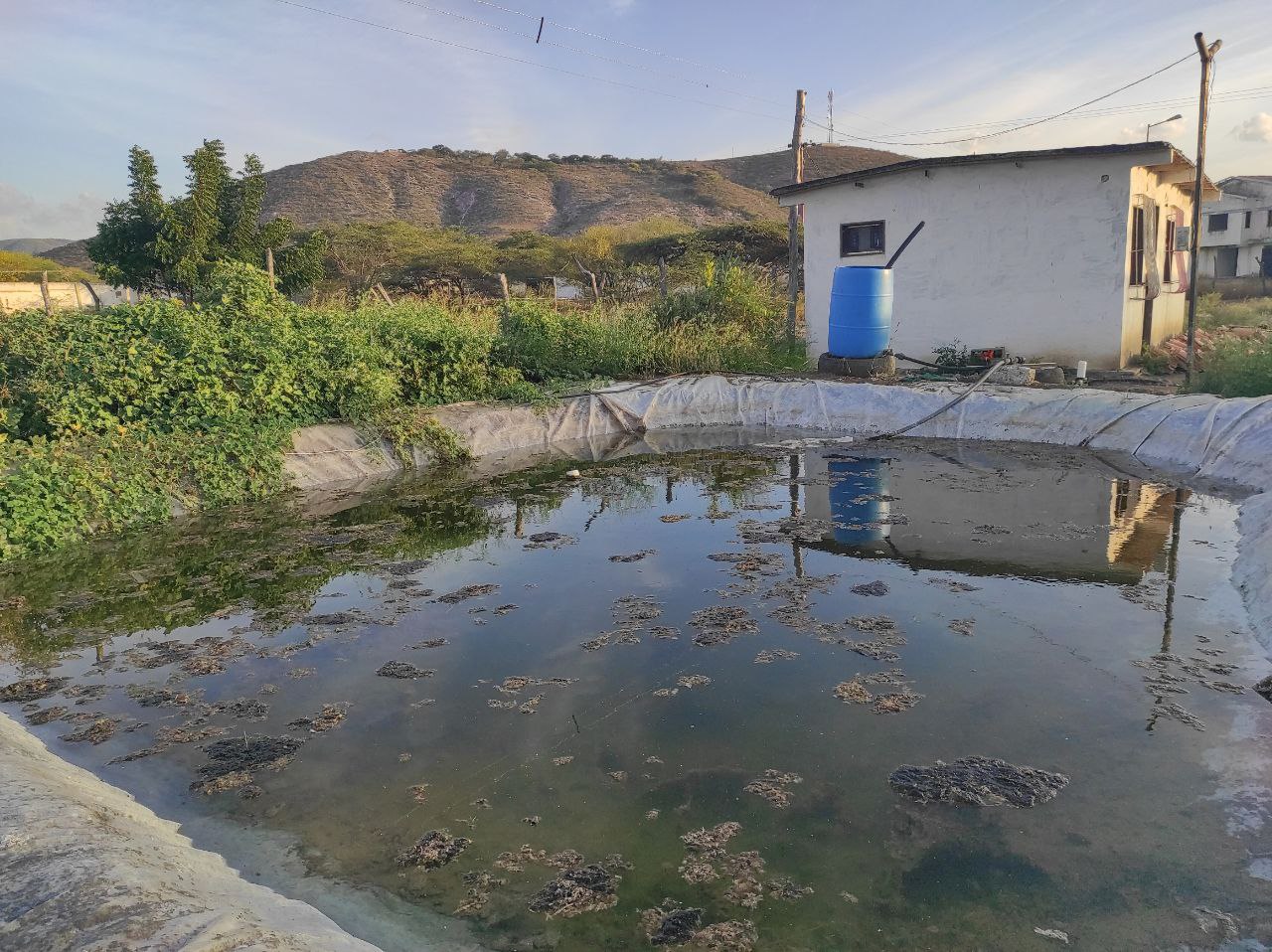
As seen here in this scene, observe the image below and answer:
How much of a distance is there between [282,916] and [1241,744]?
3.45 metres

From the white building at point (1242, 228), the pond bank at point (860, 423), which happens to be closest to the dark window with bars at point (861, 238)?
the pond bank at point (860, 423)

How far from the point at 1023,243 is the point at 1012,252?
17 cm

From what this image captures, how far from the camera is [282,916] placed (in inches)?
84.2

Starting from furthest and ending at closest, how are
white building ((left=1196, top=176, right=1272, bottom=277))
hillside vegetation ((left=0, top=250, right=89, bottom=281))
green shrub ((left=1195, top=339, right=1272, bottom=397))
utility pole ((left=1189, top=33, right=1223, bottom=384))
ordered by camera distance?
white building ((left=1196, top=176, right=1272, bottom=277)) → hillside vegetation ((left=0, top=250, right=89, bottom=281)) → utility pole ((left=1189, top=33, right=1223, bottom=384)) → green shrub ((left=1195, top=339, right=1272, bottom=397))

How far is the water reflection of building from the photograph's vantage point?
540 centimetres

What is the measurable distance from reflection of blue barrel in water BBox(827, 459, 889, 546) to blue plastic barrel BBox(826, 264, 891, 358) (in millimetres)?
2705

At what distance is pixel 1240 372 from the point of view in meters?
8.45

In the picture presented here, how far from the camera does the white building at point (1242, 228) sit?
3209 centimetres

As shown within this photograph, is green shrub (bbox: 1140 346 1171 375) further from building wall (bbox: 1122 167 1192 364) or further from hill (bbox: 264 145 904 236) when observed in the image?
hill (bbox: 264 145 904 236)

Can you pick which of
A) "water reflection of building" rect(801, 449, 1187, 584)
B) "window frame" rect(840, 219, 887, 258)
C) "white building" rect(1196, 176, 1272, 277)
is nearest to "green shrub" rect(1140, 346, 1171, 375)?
"window frame" rect(840, 219, 887, 258)

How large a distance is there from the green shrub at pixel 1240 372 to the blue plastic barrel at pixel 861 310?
3583 mm

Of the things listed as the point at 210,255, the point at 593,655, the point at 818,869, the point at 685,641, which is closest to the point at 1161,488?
the point at 685,641

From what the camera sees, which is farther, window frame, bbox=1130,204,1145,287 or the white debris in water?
window frame, bbox=1130,204,1145,287

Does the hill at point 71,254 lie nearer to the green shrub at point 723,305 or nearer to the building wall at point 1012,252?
the green shrub at point 723,305
